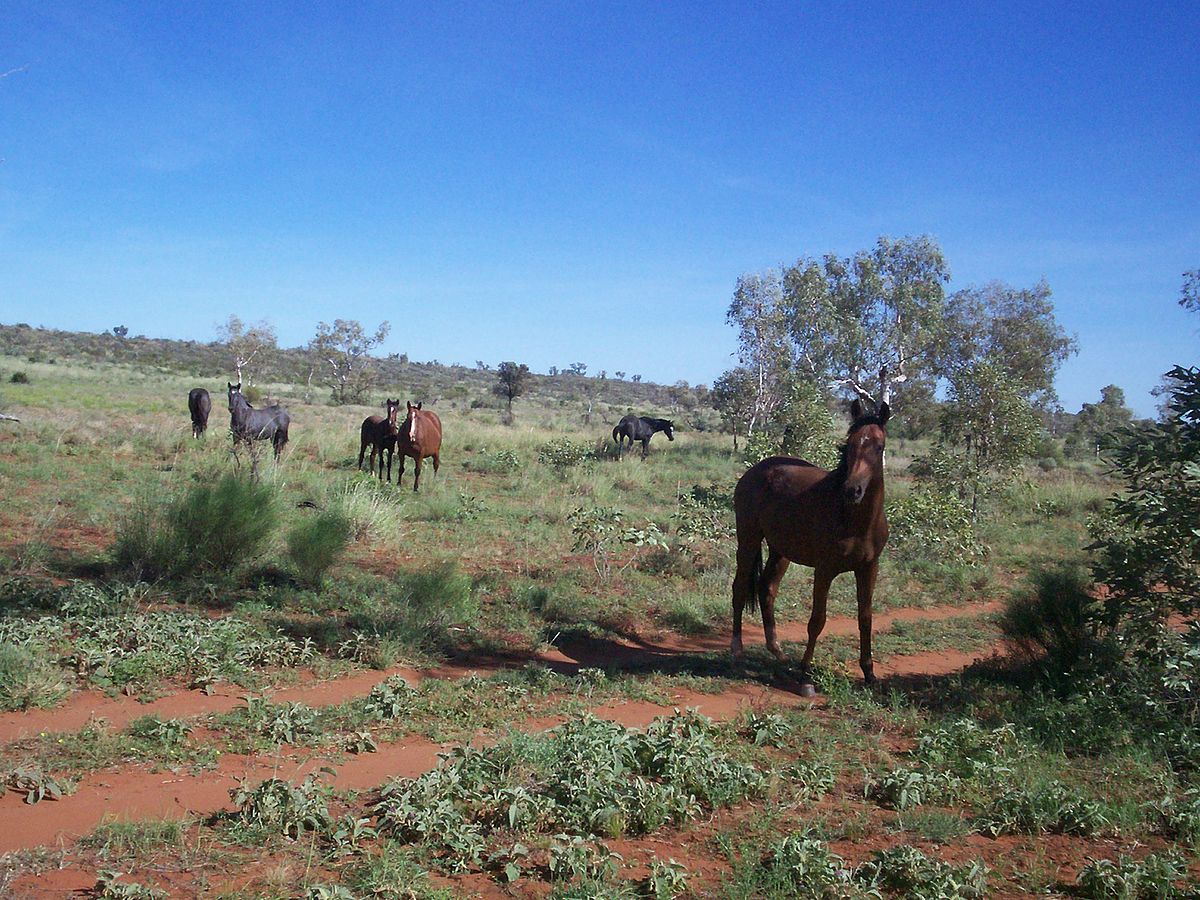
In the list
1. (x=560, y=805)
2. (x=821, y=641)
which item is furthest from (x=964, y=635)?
(x=560, y=805)

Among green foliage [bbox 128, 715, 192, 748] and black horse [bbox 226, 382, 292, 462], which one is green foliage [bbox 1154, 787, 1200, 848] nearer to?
green foliage [bbox 128, 715, 192, 748]

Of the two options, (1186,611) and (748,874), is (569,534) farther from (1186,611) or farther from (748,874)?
(748,874)

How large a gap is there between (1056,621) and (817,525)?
247 centimetres

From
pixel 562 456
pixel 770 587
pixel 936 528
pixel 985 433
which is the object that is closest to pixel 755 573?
pixel 770 587

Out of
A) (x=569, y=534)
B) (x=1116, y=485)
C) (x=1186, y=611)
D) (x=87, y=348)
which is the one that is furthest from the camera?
(x=87, y=348)

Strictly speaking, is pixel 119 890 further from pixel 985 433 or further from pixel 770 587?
pixel 985 433

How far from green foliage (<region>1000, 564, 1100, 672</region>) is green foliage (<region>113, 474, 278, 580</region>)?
8167mm

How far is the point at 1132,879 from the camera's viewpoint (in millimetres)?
3650

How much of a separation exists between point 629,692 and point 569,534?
265 inches

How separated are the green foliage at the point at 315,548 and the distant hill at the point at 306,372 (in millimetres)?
31485

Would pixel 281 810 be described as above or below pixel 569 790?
below

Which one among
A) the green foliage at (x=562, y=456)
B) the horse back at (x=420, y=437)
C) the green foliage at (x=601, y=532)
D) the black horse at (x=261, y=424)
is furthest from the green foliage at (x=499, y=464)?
the green foliage at (x=601, y=532)

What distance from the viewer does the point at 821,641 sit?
9016 millimetres

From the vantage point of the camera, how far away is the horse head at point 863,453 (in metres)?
6.74
